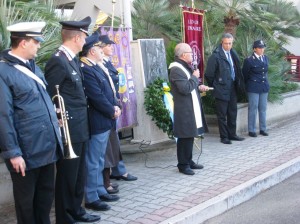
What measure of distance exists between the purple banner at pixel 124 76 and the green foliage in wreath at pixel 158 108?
24 centimetres

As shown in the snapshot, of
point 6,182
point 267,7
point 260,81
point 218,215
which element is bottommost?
point 218,215

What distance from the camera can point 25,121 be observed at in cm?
346

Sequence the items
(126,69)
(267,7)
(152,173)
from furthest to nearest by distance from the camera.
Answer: (267,7) < (126,69) < (152,173)

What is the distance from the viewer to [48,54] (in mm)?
4879

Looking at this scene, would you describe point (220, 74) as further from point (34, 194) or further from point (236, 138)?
point (34, 194)

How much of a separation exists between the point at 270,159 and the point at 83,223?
345cm

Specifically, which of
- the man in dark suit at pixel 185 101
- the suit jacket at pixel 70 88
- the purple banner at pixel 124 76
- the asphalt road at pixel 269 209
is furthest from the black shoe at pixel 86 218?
→ the purple banner at pixel 124 76

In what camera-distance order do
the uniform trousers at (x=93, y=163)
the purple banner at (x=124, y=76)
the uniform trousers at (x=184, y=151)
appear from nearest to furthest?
the uniform trousers at (x=93, y=163)
the uniform trousers at (x=184, y=151)
the purple banner at (x=124, y=76)

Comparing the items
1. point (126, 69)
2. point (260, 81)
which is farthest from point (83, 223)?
point (260, 81)

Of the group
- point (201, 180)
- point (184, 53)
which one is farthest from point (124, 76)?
point (201, 180)

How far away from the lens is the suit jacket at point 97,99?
4.57 meters

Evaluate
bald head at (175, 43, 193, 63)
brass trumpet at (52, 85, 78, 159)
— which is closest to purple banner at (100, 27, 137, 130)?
bald head at (175, 43, 193, 63)

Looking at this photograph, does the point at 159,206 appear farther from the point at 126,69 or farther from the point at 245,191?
the point at 126,69

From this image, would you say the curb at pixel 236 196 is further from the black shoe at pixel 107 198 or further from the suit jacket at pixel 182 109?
the suit jacket at pixel 182 109
